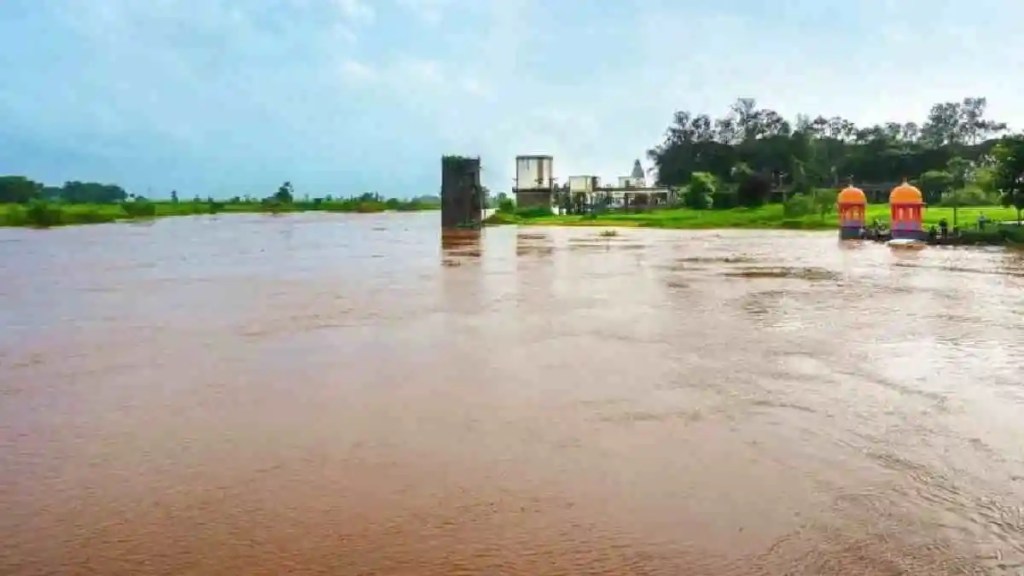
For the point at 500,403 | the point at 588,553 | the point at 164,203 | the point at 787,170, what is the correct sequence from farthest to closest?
Answer: the point at 164,203, the point at 787,170, the point at 500,403, the point at 588,553

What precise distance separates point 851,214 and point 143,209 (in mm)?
59583

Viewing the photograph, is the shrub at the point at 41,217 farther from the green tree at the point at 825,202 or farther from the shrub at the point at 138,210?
the green tree at the point at 825,202

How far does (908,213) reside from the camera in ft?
96.3

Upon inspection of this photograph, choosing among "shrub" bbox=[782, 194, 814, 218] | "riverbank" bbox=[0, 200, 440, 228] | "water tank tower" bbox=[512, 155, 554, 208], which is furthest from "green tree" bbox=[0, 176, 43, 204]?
"shrub" bbox=[782, 194, 814, 218]

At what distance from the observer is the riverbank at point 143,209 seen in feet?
183

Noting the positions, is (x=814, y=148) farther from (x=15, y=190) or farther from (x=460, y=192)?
(x=15, y=190)

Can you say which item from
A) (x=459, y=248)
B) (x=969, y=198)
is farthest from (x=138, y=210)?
(x=969, y=198)

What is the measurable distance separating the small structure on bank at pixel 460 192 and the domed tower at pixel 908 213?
24.3 metres

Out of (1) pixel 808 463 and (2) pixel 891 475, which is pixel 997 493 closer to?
(2) pixel 891 475

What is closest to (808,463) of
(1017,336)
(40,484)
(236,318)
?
(40,484)

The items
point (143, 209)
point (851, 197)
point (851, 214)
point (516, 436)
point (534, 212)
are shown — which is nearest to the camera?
point (516, 436)

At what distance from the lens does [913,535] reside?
15.1 ft

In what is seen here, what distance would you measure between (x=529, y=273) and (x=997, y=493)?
50.3 ft

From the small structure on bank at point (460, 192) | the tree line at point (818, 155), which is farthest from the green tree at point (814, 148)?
the small structure on bank at point (460, 192)
